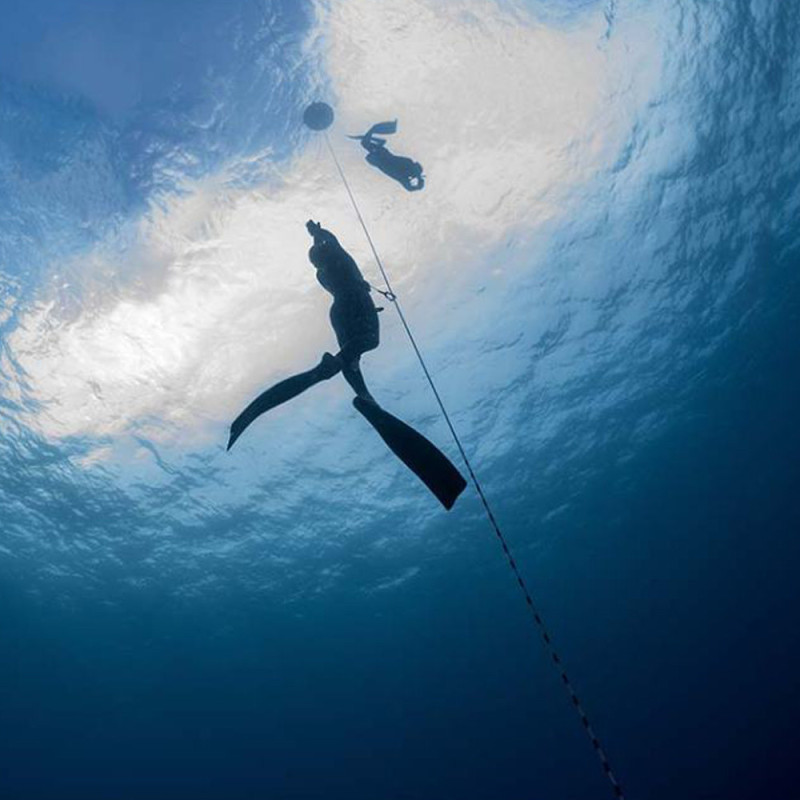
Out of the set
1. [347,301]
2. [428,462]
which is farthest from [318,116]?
[428,462]

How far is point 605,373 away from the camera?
2189 cm

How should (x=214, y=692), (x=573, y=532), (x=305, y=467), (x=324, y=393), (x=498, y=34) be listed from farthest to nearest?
(x=214, y=692), (x=573, y=532), (x=305, y=467), (x=324, y=393), (x=498, y=34)

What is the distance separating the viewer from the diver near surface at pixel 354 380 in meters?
5.00

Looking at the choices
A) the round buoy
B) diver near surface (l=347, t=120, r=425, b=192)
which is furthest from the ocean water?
diver near surface (l=347, t=120, r=425, b=192)

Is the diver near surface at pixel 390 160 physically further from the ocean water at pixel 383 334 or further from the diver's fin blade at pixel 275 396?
the diver's fin blade at pixel 275 396

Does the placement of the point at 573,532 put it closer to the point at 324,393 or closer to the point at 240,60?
the point at 324,393

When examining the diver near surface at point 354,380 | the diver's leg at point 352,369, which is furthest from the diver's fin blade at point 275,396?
the diver's leg at point 352,369

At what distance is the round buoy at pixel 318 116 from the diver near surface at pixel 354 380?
4.61 metres

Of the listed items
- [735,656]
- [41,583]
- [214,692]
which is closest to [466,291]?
[41,583]

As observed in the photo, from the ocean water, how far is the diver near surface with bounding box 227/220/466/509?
574 centimetres

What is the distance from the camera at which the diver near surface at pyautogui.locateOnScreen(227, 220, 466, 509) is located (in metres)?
5.00

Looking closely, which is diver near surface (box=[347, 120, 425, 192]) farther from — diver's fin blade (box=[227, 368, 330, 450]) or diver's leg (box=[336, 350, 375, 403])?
diver's fin blade (box=[227, 368, 330, 450])

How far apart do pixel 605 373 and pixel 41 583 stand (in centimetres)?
2667

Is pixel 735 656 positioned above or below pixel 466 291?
below
